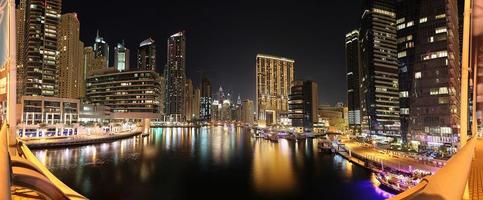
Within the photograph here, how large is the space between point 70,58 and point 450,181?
554 ft

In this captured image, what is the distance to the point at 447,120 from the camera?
4769cm

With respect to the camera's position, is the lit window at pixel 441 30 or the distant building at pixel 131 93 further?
the distant building at pixel 131 93

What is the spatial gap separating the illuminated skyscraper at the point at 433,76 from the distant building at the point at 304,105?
226 feet

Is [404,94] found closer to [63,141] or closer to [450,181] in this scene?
[450,181]

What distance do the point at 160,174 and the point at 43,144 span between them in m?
32.7

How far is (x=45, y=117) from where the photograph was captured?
72000mm

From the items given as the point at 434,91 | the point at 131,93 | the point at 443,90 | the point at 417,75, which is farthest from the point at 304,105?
the point at 443,90

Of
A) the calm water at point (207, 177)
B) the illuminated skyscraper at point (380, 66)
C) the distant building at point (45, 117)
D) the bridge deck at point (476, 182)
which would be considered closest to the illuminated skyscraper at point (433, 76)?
the calm water at point (207, 177)

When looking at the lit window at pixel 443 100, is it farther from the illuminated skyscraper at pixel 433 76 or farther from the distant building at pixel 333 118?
the distant building at pixel 333 118

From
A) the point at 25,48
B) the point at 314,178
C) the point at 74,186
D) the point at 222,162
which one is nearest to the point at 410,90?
the point at 314,178

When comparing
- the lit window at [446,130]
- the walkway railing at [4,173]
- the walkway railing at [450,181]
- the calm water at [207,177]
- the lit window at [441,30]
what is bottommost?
the calm water at [207,177]

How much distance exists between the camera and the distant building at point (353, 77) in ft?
443

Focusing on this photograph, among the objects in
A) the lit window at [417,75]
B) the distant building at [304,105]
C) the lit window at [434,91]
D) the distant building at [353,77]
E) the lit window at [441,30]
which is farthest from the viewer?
the distant building at [353,77]

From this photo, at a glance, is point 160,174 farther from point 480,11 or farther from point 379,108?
point 379,108
